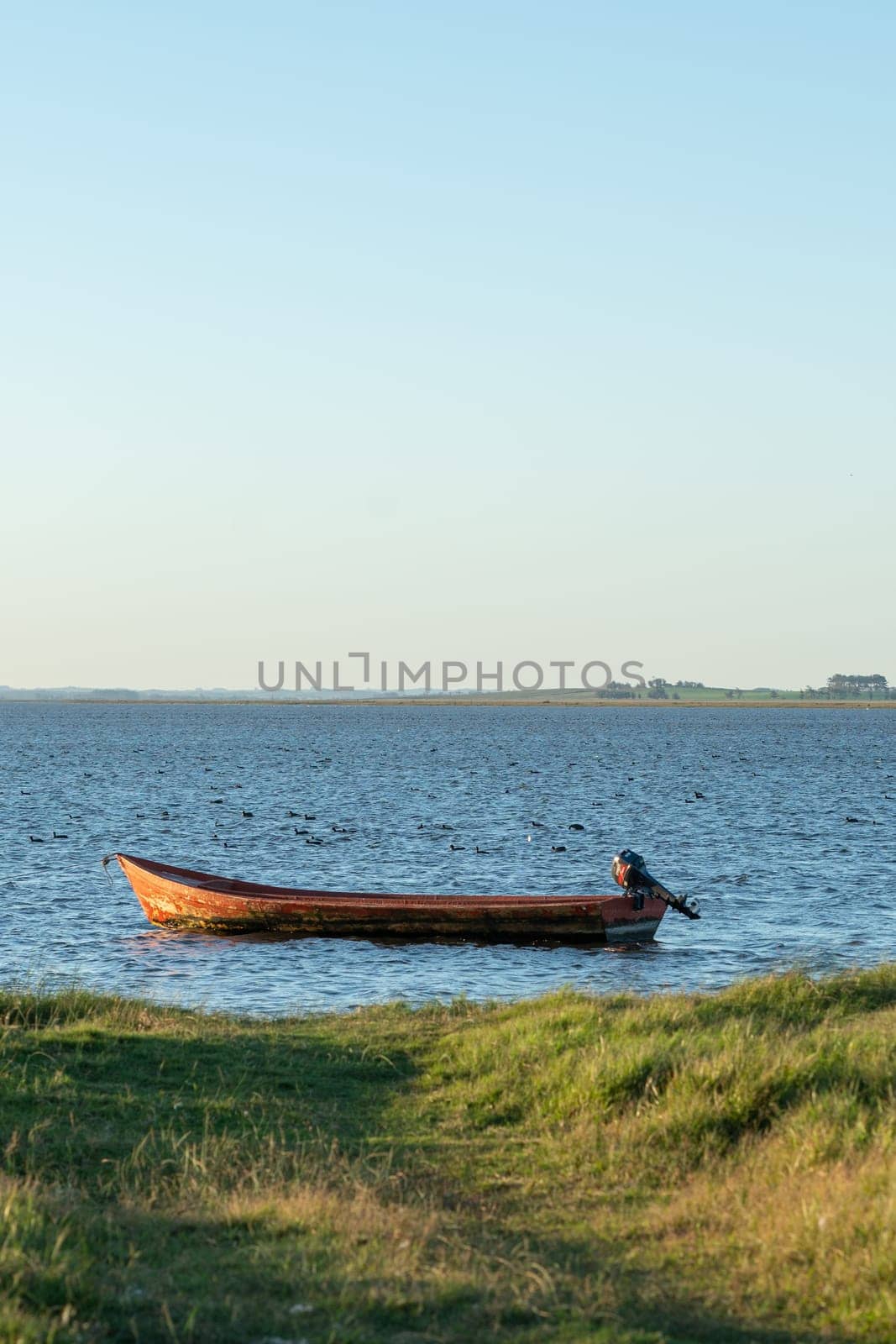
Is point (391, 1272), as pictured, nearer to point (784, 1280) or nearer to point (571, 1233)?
point (571, 1233)

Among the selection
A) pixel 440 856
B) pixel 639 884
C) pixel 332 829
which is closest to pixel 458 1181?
pixel 639 884

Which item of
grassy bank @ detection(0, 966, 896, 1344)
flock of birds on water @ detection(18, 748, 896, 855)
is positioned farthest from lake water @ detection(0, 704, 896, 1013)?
grassy bank @ detection(0, 966, 896, 1344)

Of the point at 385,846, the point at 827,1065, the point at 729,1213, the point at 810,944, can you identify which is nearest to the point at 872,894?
the point at 810,944

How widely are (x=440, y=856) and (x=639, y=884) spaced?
1628 cm

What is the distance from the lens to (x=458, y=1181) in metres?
11.1

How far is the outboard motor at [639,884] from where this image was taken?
29.3 metres

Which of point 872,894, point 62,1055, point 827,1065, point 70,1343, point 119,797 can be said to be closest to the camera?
point 70,1343

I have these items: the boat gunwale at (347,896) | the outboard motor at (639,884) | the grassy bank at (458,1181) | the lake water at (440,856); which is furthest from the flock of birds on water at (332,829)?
the grassy bank at (458,1181)

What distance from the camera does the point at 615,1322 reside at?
7.95 meters

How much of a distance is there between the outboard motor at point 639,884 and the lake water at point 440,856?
37.2 inches

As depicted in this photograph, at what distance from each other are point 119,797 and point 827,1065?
201 ft

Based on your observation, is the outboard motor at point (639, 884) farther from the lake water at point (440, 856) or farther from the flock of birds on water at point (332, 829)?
the flock of birds on water at point (332, 829)

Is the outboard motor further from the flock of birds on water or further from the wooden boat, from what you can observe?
the flock of birds on water

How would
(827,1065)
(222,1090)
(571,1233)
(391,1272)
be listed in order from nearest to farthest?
Answer: (391,1272) → (571,1233) → (827,1065) → (222,1090)
